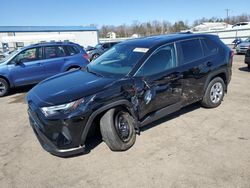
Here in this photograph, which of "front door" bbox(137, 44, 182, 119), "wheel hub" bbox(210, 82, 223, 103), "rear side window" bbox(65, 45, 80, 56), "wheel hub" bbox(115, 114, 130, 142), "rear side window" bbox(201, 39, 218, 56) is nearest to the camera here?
"wheel hub" bbox(115, 114, 130, 142)

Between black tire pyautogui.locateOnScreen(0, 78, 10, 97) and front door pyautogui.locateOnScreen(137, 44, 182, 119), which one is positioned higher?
front door pyautogui.locateOnScreen(137, 44, 182, 119)

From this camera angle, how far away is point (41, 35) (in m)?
35.2

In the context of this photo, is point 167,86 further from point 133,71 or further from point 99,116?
point 99,116

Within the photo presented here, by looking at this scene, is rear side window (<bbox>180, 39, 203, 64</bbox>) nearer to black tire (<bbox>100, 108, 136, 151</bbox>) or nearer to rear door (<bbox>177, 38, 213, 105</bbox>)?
rear door (<bbox>177, 38, 213, 105</bbox>)

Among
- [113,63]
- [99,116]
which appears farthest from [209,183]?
[113,63]

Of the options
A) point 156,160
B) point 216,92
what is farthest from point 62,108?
point 216,92

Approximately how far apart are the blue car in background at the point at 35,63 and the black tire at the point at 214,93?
17.4 ft

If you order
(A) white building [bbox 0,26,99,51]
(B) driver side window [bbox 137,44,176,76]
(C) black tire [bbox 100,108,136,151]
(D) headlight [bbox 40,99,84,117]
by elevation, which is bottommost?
(C) black tire [bbox 100,108,136,151]

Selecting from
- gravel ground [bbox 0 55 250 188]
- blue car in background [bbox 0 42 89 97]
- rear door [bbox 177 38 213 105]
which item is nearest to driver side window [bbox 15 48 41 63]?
blue car in background [bbox 0 42 89 97]

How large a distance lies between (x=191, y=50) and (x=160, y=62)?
3.23ft

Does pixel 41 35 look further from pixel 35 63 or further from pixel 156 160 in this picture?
pixel 156 160

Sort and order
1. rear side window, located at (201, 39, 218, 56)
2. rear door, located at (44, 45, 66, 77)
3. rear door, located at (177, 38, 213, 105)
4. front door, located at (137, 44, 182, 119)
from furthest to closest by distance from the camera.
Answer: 1. rear door, located at (44, 45, 66, 77)
2. rear side window, located at (201, 39, 218, 56)
3. rear door, located at (177, 38, 213, 105)
4. front door, located at (137, 44, 182, 119)

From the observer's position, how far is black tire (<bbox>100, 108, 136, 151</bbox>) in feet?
11.5

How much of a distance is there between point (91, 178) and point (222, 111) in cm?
345
